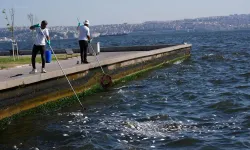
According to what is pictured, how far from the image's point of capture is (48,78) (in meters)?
14.0

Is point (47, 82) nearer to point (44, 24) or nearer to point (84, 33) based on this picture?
point (44, 24)

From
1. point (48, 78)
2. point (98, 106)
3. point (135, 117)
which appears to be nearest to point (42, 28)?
point (48, 78)

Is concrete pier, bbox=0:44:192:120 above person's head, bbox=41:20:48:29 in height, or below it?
below

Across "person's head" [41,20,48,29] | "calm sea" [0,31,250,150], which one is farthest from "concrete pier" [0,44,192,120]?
"person's head" [41,20,48,29]

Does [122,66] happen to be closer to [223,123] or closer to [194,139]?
[223,123]

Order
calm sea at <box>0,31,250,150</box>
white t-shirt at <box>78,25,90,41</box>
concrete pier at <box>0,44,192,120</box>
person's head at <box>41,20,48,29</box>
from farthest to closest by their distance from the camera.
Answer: white t-shirt at <box>78,25,90,41</box>, person's head at <box>41,20,48,29</box>, concrete pier at <box>0,44,192,120</box>, calm sea at <box>0,31,250,150</box>

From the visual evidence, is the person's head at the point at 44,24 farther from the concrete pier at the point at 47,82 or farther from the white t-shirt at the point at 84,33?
the white t-shirt at the point at 84,33

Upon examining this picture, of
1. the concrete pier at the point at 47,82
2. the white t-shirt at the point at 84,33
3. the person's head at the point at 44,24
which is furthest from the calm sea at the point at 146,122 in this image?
the person's head at the point at 44,24

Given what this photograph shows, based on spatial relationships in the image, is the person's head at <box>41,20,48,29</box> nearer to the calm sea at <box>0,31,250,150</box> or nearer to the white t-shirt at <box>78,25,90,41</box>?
the calm sea at <box>0,31,250,150</box>

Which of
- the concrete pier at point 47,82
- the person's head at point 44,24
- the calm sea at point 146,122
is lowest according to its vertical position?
the calm sea at point 146,122

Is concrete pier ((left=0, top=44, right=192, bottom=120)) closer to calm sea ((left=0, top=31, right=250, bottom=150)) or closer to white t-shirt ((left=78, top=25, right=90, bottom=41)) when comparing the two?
calm sea ((left=0, top=31, right=250, bottom=150))

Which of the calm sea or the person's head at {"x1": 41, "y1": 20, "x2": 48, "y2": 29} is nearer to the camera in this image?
the calm sea

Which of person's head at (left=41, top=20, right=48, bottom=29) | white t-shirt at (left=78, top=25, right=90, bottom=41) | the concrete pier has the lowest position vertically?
the concrete pier

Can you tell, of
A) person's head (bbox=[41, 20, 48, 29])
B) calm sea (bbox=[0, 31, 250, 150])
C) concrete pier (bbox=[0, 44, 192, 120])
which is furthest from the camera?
person's head (bbox=[41, 20, 48, 29])
